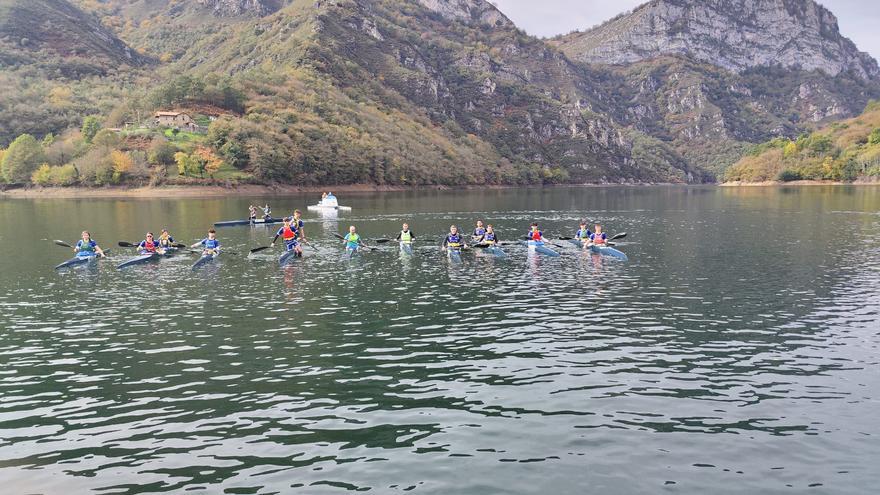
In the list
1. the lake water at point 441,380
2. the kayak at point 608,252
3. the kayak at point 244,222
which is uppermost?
the kayak at point 244,222

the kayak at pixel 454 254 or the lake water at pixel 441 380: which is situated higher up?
the kayak at pixel 454 254

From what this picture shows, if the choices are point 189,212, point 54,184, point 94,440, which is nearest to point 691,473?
point 94,440

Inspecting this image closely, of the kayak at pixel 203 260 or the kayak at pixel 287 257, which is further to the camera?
the kayak at pixel 287 257

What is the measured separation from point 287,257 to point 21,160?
149758mm

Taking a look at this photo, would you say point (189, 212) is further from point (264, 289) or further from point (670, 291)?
point (670, 291)

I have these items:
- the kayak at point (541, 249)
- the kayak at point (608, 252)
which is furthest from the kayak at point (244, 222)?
the kayak at point (608, 252)

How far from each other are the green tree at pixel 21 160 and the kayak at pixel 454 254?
15489 centimetres

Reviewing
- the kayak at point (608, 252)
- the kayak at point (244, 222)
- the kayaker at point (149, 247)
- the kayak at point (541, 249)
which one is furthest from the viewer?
the kayak at point (244, 222)

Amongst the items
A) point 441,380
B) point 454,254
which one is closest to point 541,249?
point 454,254

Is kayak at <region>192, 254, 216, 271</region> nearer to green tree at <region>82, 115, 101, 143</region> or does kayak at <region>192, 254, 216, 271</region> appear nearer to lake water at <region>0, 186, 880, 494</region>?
lake water at <region>0, 186, 880, 494</region>

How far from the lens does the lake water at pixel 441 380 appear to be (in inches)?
558

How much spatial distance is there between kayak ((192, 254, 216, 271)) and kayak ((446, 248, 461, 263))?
755 inches

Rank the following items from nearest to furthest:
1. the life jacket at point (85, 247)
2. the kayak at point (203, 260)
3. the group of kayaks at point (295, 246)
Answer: the kayak at point (203, 260) < the life jacket at point (85, 247) < the group of kayaks at point (295, 246)

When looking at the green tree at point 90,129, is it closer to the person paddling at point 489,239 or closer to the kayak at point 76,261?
the kayak at point 76,261
